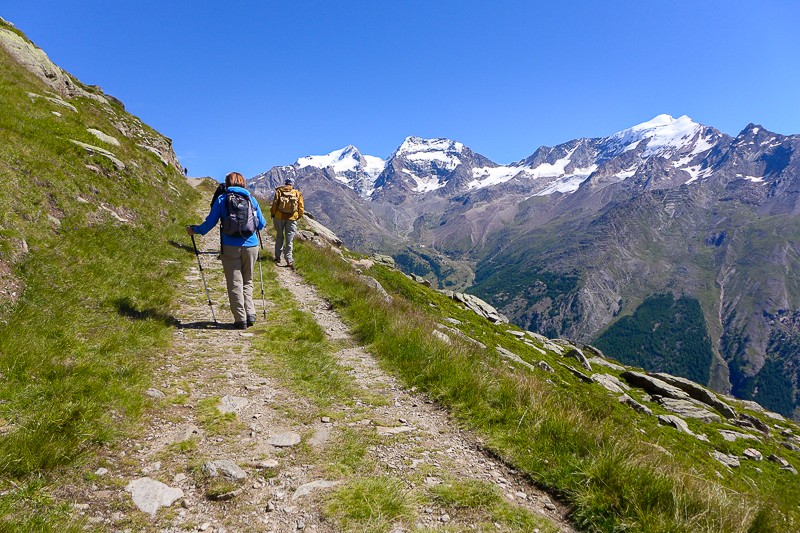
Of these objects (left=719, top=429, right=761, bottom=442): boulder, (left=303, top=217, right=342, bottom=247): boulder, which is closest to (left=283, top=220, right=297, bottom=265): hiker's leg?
(left=303, top=217, right=342, bottom=247): boulder

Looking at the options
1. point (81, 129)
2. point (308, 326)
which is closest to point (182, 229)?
point (81, 129)

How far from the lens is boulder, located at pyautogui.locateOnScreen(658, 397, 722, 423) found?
2594cm

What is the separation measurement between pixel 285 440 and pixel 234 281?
6398 mm

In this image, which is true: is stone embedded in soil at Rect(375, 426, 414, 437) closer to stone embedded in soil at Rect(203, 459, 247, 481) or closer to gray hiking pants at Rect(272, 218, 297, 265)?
stone embedded in soil at Rect(203, 459, 247, 481)

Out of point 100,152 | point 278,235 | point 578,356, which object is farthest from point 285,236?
point 578,356

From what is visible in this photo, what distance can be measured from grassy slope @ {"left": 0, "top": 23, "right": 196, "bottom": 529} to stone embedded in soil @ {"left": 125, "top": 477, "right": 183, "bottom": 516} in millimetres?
762

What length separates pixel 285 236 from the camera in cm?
2031

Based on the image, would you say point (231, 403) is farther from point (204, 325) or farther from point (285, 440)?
point (204, 325)

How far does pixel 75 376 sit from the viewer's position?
6242 mm

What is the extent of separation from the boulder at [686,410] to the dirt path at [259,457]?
26.0m

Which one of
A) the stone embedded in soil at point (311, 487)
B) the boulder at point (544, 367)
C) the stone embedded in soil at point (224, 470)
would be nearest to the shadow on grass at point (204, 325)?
the stone embedded in soil at point (224, 470)

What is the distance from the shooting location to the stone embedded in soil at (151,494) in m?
4.45

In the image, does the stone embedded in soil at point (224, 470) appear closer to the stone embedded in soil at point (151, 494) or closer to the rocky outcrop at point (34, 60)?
the stone embedded in soil at point (151, 494)

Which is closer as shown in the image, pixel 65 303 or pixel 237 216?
pixel 65 303
